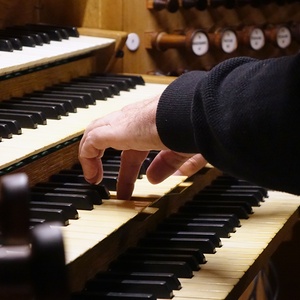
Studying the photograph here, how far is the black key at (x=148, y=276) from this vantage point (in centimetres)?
137

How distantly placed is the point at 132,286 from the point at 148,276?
0.16 ft

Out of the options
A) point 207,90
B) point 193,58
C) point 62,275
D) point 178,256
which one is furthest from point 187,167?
point 62,275

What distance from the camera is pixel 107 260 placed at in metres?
1.50

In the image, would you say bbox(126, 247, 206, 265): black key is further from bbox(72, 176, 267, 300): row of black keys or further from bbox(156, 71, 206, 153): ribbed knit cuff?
bbox(156, 71, 206, 153): ribbed knit cuff

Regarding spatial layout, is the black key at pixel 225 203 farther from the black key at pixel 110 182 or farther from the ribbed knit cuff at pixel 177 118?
the ribbed knit cuff at pixel 177 118

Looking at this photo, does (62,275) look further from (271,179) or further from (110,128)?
(110,128)

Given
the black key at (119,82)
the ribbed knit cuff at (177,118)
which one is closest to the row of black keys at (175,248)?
the ribbed knit cuff at (177,118)

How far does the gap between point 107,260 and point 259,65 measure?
50 cm

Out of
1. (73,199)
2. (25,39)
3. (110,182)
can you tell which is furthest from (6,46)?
(73,199)

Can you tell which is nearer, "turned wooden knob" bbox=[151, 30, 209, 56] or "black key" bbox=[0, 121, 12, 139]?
"black key" bbox=[0, 121, 12, 139]

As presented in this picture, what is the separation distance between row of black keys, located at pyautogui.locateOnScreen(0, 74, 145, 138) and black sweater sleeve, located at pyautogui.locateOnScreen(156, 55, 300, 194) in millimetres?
549

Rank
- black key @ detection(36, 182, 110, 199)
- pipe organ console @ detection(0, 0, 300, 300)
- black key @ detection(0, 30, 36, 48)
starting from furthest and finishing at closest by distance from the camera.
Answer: black key @ detection(0, 30, 36, 48) → black key @ detection(36, 182, 110, 199) → pipe organ console @ detection(0, 0, 300, 300)

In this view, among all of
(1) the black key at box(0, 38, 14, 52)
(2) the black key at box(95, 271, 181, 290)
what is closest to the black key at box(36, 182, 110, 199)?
(2) the black key at box(95, 271, 181, 290)

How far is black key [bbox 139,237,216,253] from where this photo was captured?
62.4 inches
